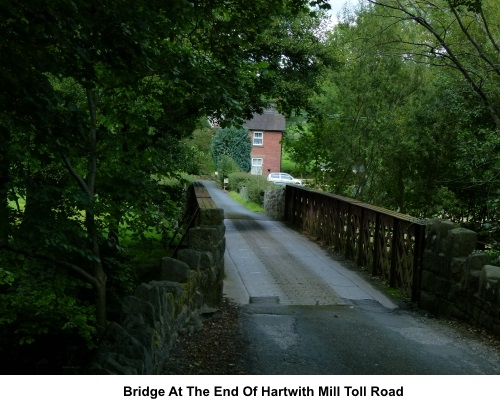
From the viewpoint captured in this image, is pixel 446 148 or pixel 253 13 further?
pixel 446 148

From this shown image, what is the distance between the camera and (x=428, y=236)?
10.3 meters

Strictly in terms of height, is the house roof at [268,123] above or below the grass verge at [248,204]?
above

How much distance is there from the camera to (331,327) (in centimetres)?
845

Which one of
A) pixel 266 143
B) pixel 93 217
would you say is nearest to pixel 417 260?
pixel 93 217

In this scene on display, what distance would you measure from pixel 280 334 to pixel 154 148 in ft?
10.9

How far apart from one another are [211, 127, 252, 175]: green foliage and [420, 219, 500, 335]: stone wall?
161 feet

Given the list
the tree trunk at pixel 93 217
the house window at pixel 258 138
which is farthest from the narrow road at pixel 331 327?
the house window at pixel 258 138

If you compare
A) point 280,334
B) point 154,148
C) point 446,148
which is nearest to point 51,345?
point 154,148

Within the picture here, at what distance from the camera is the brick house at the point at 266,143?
222 ft

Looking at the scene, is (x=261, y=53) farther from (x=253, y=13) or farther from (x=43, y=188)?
(x=43, y=188)

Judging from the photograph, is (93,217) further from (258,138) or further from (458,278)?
(258,138)

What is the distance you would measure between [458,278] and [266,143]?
195ft

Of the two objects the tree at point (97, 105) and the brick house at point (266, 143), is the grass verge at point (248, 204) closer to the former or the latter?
the tree at point (97, 105)

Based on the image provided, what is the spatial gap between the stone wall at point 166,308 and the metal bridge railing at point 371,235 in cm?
344
